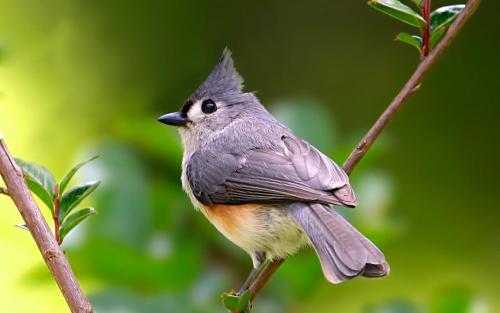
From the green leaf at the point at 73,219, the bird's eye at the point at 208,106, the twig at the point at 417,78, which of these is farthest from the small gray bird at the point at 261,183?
the green leaf at the point at 73,219

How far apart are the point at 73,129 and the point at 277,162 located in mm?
2204

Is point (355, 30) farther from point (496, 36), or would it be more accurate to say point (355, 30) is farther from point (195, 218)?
point (195, 218)

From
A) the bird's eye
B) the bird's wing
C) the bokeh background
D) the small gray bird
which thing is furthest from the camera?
the bokeh background

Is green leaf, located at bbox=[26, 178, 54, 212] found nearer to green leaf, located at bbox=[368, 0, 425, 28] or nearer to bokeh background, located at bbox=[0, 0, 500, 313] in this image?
green leaf, located at bbox=[368, 0, 425, 28]

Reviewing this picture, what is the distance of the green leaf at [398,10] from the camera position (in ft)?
7.43

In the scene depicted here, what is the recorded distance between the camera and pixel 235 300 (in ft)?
7.41

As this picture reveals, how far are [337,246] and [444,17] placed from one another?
0.71 meters

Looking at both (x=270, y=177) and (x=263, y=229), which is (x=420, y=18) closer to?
(x=270, y=177)

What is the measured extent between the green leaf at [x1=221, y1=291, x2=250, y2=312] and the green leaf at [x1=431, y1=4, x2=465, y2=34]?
88cm

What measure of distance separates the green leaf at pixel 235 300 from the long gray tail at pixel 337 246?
23cm

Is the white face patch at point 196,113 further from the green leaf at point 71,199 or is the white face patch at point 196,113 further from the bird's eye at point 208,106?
the green leaf at point 71,199

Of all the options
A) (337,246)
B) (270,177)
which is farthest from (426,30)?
(270,177)

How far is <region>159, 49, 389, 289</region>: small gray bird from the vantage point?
2508mm

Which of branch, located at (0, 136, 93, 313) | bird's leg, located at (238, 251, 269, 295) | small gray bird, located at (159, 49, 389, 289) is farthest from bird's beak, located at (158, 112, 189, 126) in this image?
branch, located at (0, 136, 93, 313)
